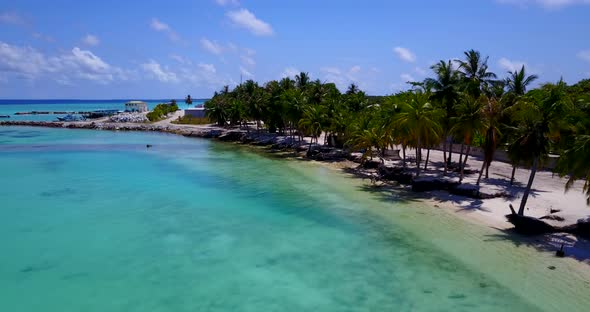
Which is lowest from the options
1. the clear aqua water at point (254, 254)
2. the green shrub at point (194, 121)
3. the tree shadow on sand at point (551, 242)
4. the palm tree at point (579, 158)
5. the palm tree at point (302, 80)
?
the clear aqua water at point (254, 254)

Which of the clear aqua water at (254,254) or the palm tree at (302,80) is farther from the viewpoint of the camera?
the palm tree at (302,80)

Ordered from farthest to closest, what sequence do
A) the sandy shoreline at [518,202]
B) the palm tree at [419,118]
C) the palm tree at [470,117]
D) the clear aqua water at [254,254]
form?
the palm tree at [419,118], the palm tree at [470,117], the sandy shoreline at [518,202], the clear aqua water at [254,254]

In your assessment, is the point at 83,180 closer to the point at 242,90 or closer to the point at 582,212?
the point at 582,212

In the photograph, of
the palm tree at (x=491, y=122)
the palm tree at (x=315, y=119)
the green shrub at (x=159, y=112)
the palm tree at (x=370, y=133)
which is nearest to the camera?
the palm tree at (x=491, y=122)

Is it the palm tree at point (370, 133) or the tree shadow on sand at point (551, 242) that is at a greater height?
the palm tree at point (370, 133)

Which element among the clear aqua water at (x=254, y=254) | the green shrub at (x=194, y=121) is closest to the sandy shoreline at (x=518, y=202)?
the clear aqua water at (x=254, y=254)

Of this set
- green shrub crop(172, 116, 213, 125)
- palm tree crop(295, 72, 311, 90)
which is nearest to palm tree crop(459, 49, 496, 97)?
palm tree crop(295, 72, 311, 90)

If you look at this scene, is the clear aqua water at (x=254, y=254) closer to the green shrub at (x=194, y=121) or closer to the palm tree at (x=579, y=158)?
the palm tree at (x=579, y=158)
